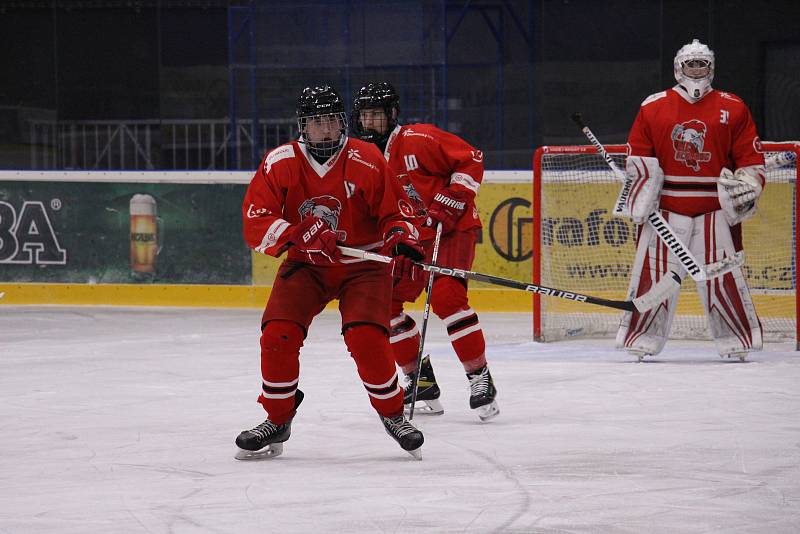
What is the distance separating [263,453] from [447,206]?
1.26 m

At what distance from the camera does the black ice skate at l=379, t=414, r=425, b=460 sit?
3471 millimetres

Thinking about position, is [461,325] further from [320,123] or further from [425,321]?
[320,123]

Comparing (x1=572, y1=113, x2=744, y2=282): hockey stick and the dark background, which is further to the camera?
the dark background

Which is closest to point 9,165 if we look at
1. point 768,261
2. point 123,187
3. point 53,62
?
point 53,62

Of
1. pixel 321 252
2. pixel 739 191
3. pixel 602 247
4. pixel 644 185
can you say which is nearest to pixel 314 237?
pixel 321 252

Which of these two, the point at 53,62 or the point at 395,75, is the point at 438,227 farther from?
the point at 53,62

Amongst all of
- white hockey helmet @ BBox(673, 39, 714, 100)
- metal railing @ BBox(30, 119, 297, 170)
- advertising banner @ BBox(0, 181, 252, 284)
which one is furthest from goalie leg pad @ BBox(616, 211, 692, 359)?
metal railing @ BBox(30, 119, 297, 170)

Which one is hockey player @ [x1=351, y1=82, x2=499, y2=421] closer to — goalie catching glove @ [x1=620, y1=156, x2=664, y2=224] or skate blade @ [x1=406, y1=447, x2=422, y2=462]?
skate blade @ [x1=406, y1=447, x2=422, y2=462]

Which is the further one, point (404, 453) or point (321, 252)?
point (404, 453)

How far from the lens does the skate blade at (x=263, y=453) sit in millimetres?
3533

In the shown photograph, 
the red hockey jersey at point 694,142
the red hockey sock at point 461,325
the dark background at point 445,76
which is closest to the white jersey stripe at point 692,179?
the red hockey jersey at point 694,142

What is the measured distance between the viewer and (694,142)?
222 inches

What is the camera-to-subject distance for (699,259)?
5754 millimetres

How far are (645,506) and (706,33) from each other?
8.96m
